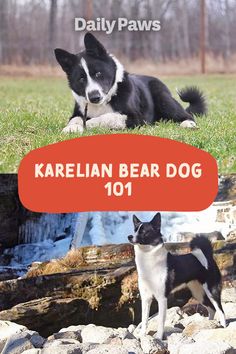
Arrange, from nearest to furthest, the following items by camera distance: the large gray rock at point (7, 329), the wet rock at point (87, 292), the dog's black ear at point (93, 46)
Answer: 1. the dog's black ear at point (93, 46)
2. the large gray rock at point (7, 329)
3. the wet rock at point (87, 292)

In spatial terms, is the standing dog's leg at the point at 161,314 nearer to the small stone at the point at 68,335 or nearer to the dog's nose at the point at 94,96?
the small stone at the point at 68,335

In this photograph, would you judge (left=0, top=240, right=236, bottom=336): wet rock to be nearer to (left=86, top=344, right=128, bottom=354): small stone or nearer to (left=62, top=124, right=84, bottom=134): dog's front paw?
(left=86, top=344, right=128, bottom=354): small stone

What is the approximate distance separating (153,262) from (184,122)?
69 centimetres

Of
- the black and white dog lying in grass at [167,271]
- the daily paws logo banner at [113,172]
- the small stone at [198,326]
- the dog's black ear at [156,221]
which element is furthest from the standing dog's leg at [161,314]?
the daily paws logo banner at [113,172]

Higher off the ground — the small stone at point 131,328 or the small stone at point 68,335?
the small stone at point 131,328

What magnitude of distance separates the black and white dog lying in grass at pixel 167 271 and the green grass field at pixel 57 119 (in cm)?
47

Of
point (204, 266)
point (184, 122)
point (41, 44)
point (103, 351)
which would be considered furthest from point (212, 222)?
point (41, 44)

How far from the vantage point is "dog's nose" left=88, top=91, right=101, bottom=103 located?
4.27 metres

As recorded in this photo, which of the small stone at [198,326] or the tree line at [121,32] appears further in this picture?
the small stone at [198,326]

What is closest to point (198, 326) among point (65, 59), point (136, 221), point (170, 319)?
point (170, 319)

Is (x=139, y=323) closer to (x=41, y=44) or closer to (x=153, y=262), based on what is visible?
(x=153, y=262)

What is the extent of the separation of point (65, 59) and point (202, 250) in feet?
3.73

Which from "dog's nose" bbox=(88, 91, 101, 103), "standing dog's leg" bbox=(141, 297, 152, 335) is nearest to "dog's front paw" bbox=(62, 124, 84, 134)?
"dog's nose" bbox=(88, 91, 101, 103)

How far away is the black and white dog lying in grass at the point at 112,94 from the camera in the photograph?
14.1 feet
